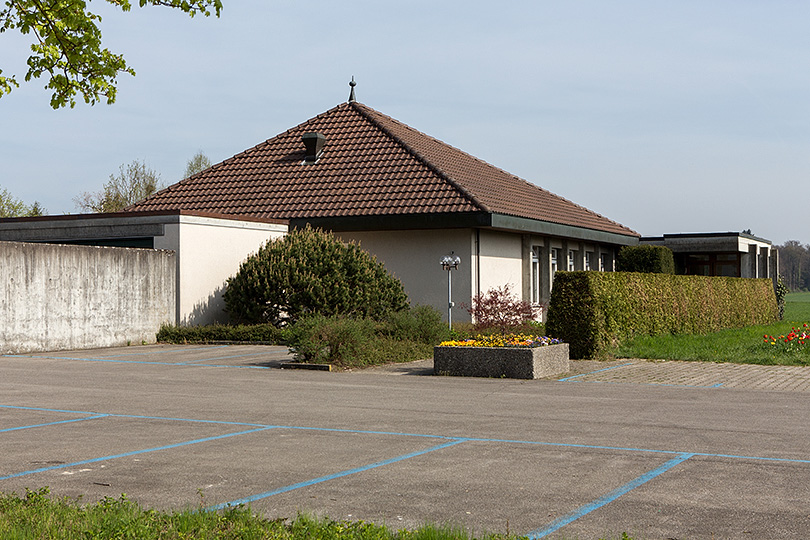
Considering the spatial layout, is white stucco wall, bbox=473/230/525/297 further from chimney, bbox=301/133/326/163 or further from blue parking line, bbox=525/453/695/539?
blue parking line, bbox=525/453/695/539

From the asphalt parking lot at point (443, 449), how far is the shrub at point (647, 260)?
20.2 metres

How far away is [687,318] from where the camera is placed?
84.3 feet

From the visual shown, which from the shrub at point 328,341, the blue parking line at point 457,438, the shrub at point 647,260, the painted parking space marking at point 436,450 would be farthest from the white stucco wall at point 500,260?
the painted parking space marking at point 436,450

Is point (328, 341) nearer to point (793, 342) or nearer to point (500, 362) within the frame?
point (500, 362)

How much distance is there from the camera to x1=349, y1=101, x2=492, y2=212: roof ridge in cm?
2681

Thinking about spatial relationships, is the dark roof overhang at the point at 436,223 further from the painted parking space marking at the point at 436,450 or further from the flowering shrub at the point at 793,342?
the painted parking space marking at the point at 436,450

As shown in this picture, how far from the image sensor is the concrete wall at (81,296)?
2125 centimetres

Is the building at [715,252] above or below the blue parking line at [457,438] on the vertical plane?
above

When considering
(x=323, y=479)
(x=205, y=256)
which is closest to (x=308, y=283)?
(x=205, y=256)

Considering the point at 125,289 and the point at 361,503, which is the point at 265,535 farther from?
the point at 125,289

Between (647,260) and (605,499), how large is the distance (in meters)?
30.4

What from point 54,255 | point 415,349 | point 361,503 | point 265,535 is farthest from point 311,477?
point 54,255

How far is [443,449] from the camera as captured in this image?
8.80 metres

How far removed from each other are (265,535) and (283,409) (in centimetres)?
640
